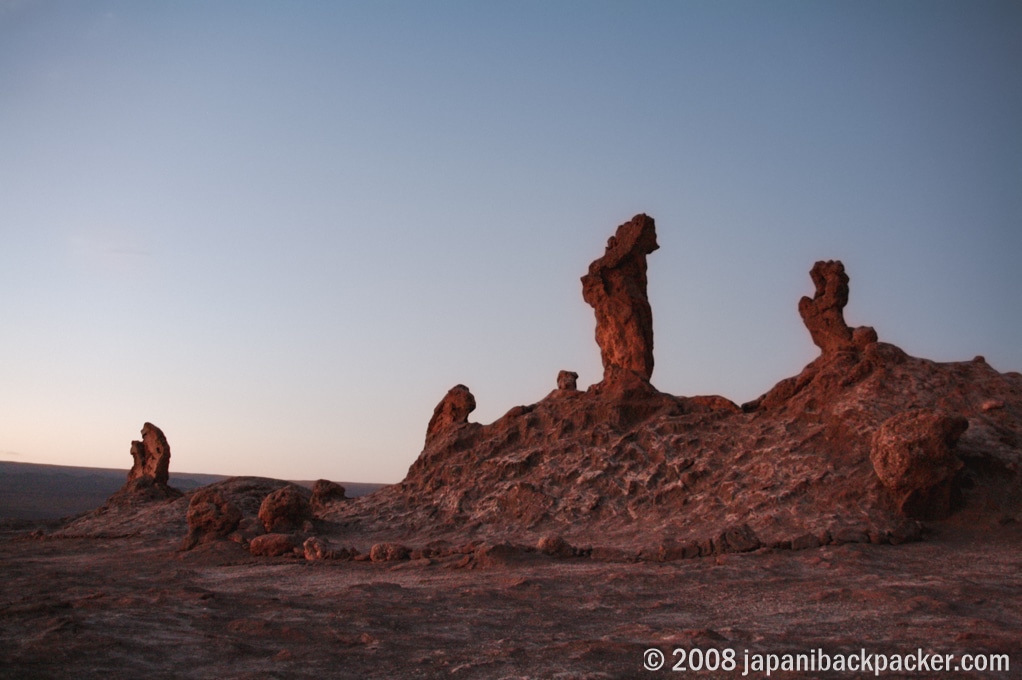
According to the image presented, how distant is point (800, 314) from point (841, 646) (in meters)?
14.1

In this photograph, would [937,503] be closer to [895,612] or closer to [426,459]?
[895,612]

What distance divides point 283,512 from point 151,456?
42.7 feet

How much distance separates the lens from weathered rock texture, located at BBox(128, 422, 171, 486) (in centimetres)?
2683

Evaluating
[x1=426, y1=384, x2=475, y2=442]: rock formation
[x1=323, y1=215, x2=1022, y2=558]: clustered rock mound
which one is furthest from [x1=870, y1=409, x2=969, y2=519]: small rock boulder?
[x1=426, y1=384, x2=475, y2=442]: rock formation

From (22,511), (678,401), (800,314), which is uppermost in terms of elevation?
(800,314)

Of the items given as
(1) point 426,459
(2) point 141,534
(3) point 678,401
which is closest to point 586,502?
(3) point 678,401

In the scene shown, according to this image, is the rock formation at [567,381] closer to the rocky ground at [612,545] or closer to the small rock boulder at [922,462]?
the rocky ground at [612,545]

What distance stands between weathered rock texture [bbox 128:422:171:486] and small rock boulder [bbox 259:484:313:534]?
38.0ft

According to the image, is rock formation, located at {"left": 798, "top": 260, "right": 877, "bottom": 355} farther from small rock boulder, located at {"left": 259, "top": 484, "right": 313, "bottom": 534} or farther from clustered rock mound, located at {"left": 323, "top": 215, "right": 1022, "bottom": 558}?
small rock boulder, located at {"left": 259, "top": 484, "right": 313, "bottom": 534}

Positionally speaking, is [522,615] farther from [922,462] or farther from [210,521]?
[210,521]

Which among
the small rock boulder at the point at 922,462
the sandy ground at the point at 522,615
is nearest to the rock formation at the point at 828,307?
the small rock boulder at the point at 922,462

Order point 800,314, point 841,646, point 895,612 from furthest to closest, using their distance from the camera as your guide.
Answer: point 800,314, point 895,612, point 841,646

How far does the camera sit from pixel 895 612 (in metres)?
7.33

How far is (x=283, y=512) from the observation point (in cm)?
1669
